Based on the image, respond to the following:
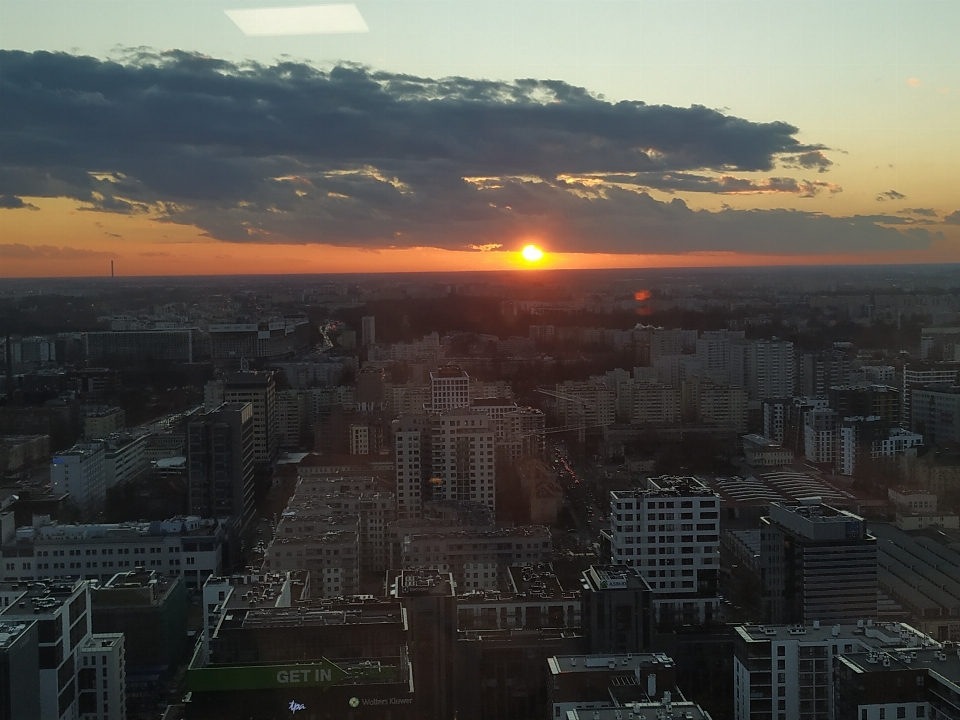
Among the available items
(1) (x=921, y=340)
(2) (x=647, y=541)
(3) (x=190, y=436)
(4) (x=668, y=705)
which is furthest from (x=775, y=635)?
(1) (x=921, y=340)

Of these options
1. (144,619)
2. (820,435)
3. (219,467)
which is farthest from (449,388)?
(144,619)

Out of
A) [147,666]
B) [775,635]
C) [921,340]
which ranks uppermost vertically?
[921,340]

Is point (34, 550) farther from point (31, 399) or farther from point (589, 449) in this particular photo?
point (589, 449)

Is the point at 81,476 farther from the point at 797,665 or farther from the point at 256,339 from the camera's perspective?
the point at 797,665

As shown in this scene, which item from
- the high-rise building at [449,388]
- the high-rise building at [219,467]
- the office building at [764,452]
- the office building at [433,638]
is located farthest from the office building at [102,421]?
the office building at [764,452]

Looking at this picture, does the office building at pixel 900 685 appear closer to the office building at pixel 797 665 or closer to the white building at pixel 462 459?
the office building at pixel 797 665
